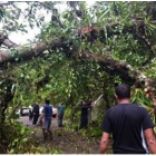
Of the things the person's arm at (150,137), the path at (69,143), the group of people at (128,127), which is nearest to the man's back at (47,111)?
the path at (69,143)

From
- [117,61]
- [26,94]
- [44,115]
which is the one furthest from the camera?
[44,115]

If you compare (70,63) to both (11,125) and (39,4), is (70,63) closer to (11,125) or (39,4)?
(39,4)

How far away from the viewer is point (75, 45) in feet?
29.2

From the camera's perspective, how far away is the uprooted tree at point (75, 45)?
8859mm

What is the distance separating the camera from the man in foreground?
4469mm

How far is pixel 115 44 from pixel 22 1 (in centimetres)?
233

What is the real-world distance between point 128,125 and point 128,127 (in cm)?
2

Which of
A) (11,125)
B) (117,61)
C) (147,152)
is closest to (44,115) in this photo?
(11,125)

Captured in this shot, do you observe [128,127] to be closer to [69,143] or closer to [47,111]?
[69,143]

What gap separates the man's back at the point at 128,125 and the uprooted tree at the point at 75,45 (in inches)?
150

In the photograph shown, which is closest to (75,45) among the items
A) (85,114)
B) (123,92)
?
(123,92)

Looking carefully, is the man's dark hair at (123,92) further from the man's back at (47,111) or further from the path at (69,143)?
the man's back at (47,111)

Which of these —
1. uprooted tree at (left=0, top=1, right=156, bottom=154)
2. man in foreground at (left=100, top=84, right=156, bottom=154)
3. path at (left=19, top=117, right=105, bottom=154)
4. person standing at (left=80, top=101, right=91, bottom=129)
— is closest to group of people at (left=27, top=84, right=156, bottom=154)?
man in foreground at (left=100, top=84, right=156, bottom=154)

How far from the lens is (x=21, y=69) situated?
29.7 ft
